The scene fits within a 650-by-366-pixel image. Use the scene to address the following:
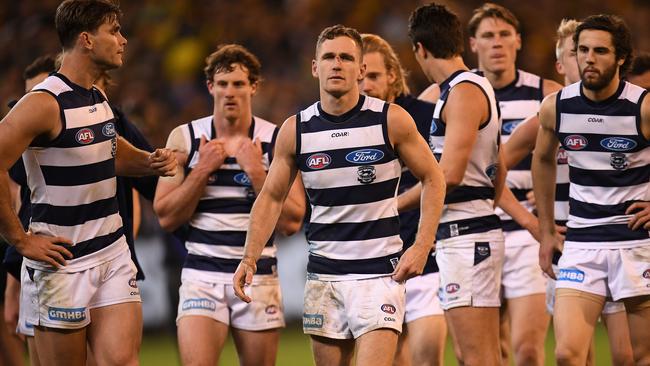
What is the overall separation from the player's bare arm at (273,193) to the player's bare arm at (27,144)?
1019 mm

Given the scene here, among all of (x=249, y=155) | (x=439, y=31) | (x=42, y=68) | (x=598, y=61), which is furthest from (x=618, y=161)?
(x=42, y=68)

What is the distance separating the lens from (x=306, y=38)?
1498 cm

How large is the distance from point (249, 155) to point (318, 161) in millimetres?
1176

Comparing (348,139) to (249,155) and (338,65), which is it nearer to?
(338,65)

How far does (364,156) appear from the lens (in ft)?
20.4

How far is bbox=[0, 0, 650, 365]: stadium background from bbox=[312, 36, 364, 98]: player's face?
22.4ft

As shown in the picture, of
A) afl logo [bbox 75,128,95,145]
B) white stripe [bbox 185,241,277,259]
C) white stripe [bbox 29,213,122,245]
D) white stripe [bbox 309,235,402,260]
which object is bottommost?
white stripe [bbox 185,241,277,259]

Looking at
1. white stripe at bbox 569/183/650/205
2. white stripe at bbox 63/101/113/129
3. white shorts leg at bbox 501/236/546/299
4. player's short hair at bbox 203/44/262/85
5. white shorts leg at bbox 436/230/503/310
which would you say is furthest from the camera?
white shorts leg at bbox 501/236/546/299

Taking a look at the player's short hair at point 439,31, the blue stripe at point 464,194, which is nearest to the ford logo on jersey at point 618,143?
the blue stripe at point 464,194

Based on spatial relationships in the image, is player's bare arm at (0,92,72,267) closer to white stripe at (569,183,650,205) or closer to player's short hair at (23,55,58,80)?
player's short hair at (23,55,58,80)

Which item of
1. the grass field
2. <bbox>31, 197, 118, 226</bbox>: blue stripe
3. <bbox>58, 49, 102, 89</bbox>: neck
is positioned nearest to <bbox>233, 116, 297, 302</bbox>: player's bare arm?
<bbox>31, 197, 118, 226</bbox>: blue stripe

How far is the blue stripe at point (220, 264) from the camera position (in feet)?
24.2

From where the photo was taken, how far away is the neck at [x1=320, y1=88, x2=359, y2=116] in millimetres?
6340

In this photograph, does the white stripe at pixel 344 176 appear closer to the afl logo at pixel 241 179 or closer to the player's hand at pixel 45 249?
the afl logo at pixel 241 179
